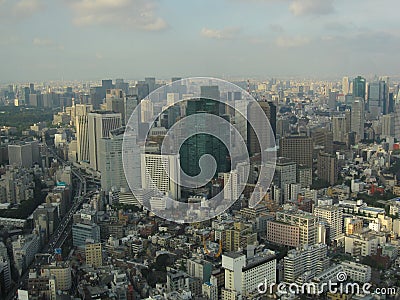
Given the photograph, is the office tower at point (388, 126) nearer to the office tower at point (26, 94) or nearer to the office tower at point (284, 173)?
the office tower at point (284, 173)

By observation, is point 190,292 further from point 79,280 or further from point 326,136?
point 326,136

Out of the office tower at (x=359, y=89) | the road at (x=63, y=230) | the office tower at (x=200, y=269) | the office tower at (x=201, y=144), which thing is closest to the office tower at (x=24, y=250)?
the road at (x=63, y=230)

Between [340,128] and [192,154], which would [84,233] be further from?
[340,128]

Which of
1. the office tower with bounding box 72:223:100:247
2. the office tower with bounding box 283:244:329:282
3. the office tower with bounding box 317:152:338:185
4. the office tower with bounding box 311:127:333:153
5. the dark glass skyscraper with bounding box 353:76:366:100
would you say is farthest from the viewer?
the dark glass skyscraper with bounding box 353:76:366:100

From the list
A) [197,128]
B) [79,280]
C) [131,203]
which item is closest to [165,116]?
[197,128]

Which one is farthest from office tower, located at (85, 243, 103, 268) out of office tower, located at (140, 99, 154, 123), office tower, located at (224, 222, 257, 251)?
office tower, located at (140, 99, 154, 123)

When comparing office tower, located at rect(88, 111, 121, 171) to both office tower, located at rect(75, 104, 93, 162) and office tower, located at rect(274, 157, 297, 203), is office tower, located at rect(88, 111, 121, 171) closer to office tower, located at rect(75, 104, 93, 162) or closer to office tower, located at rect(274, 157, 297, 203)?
office tower, located at rect(75, 104, 93, 162)

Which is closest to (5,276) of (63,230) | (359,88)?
(63,230)
